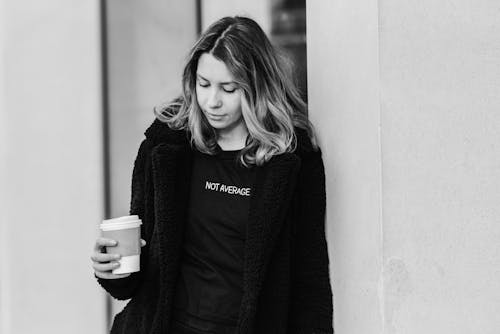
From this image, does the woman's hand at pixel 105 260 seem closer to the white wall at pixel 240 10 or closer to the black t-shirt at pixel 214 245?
the black t-shirt at pixel 214 245

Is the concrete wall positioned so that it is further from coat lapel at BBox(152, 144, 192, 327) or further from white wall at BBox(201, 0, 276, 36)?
white wall at BBox(201, 0, 276, 36)

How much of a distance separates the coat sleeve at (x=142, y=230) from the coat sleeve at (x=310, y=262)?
436 mm

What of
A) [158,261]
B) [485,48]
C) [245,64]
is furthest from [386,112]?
[158,261]

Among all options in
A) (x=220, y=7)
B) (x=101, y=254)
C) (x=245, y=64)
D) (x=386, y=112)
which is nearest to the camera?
(x=386, y=112)

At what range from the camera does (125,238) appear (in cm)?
196

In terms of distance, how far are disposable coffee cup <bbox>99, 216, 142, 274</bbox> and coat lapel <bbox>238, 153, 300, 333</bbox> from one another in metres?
0.29

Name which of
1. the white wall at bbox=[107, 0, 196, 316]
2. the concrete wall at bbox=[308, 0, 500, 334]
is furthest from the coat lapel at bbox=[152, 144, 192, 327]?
the white wall at bbox=[107, 0, 196, 316]

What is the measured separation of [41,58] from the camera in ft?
9.57

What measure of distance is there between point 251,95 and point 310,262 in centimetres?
48

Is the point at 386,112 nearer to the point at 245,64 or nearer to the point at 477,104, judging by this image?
the point at 477,104

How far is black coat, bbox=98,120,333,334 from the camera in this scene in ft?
6.72

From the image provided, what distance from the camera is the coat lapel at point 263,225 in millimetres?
2031

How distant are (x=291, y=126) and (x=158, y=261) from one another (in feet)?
1.73

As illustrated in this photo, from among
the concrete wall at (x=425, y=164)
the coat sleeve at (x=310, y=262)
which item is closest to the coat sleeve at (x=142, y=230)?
the coat sleeve at (x=310, y=262)
